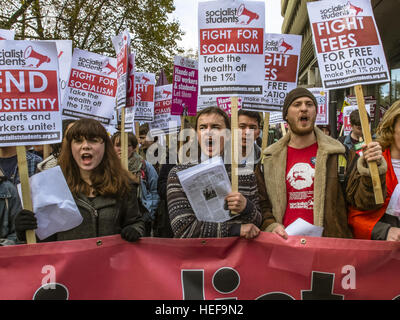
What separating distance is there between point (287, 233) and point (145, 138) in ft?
14.0

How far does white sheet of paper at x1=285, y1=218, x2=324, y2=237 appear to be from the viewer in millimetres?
2602

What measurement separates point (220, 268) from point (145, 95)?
508 centimetres

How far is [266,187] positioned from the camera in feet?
9.36

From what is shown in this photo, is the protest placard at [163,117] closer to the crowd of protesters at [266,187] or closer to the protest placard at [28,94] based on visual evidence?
the crowd of protesters at [266,187]

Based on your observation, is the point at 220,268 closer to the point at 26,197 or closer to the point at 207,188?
the point at 207,188

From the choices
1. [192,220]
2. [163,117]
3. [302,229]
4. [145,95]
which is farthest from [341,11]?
[163,117]

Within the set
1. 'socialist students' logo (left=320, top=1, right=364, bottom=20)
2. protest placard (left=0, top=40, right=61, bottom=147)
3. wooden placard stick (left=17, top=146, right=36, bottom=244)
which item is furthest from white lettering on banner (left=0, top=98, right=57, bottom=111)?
'socialist students' logo (left=320, top=1, right=364, bottom=20)

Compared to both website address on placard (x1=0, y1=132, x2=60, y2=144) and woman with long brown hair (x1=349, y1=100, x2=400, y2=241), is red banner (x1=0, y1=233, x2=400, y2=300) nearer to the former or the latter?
woman with long brown hair (x1=349, y1=100, x2=400, y2=241)

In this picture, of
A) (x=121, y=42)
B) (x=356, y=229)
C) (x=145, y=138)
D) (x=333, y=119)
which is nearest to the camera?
(x=356, y=229)

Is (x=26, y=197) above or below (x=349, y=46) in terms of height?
below
